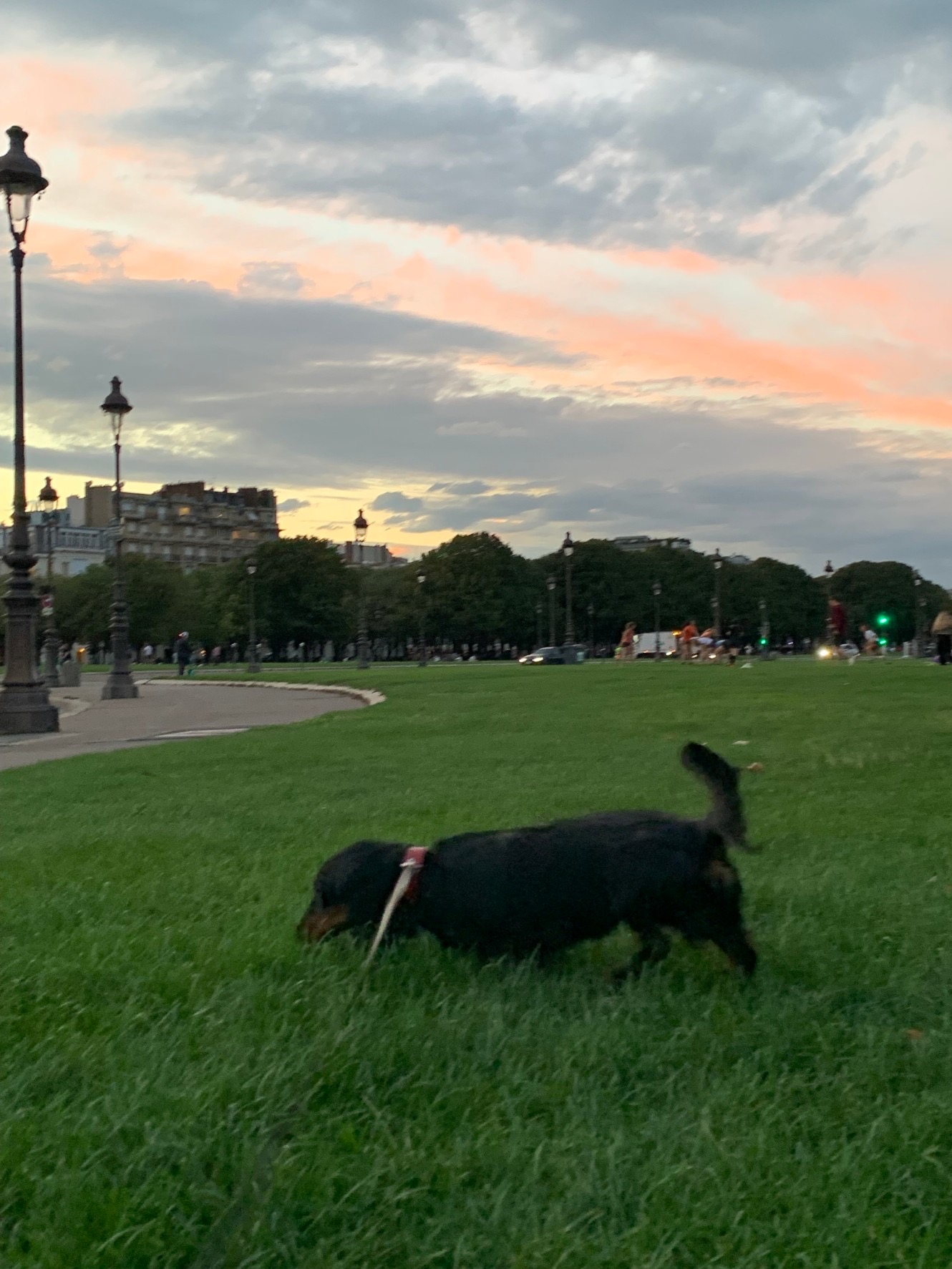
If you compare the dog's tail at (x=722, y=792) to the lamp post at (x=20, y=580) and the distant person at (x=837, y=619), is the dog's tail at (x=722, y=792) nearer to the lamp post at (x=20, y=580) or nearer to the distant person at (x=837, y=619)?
the lamp post at (x=20, y=580)

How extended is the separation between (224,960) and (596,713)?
1526 cm

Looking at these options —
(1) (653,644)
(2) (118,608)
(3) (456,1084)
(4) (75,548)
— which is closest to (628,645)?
(2) (118,608)

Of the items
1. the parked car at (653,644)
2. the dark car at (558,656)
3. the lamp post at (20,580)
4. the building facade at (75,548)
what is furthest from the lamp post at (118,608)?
the building facade at (75,548)

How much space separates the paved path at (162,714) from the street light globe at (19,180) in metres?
8.20

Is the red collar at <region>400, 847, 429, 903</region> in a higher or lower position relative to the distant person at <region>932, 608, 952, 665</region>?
lower

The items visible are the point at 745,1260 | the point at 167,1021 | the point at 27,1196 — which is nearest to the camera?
the point at 745,1260

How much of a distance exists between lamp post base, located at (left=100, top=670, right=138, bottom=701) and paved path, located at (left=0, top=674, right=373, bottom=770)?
422 mm

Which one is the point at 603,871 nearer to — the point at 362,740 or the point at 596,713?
the point at 362,740

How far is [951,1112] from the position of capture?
3.19 m

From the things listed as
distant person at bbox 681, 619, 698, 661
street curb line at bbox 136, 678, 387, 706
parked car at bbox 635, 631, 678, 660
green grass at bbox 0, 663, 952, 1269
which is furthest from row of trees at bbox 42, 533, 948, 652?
green grass at bbox 0, 663, 952, 1269

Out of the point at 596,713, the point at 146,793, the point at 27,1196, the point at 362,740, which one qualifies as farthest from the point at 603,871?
the point at 596,713

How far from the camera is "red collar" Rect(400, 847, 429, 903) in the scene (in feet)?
14.2

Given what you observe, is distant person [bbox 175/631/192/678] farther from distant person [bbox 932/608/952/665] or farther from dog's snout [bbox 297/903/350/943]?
dog's snout [bbox 297/903/350/943]

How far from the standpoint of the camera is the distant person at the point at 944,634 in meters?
32.9
